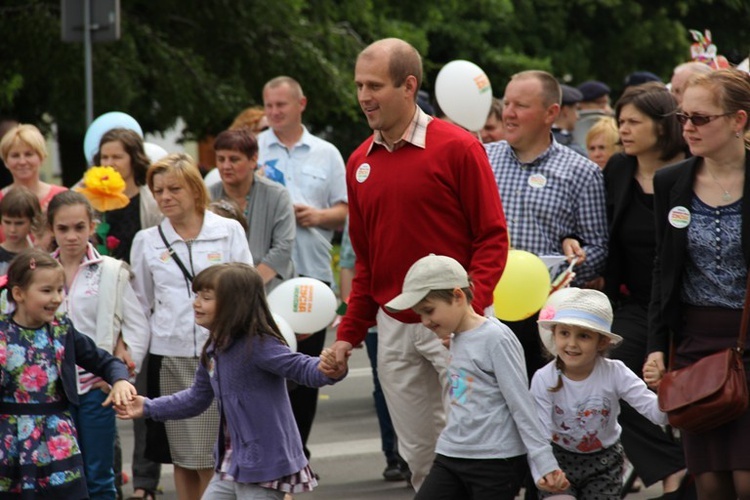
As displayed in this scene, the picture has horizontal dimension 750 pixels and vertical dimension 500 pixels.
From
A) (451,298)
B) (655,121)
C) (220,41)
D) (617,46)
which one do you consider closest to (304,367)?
(451,298)

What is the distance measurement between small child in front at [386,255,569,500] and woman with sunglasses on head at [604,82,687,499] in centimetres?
189

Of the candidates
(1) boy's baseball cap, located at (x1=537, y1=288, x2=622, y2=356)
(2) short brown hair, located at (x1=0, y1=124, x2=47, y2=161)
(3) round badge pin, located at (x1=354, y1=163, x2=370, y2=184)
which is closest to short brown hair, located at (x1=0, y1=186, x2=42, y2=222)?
(2) short brown hair, located at (x1=0, y1=124, x2=47, y2=161)

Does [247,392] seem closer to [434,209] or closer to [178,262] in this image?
[434,209]

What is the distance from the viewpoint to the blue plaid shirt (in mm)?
7480

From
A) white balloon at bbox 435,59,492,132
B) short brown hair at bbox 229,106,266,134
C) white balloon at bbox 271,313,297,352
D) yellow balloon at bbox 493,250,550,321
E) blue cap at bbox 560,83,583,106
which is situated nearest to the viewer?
yellow balloon at bbox 493,250,550,321

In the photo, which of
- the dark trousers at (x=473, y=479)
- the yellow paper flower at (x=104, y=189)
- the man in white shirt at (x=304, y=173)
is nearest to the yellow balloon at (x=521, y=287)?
the dark trousers at (x=473, y=479)

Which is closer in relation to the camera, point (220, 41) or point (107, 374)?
point (107, 374)

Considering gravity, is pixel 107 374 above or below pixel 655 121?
below

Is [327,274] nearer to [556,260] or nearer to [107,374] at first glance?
[556,260]

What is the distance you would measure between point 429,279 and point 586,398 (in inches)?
42.7

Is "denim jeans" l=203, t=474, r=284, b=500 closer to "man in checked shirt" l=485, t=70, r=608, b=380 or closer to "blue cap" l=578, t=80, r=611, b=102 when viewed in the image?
"man in checked shirt" l=485, t=70, r=608, b=380

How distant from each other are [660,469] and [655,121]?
1.84 m

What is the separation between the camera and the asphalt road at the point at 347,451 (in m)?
8.42

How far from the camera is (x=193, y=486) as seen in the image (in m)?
7.42
